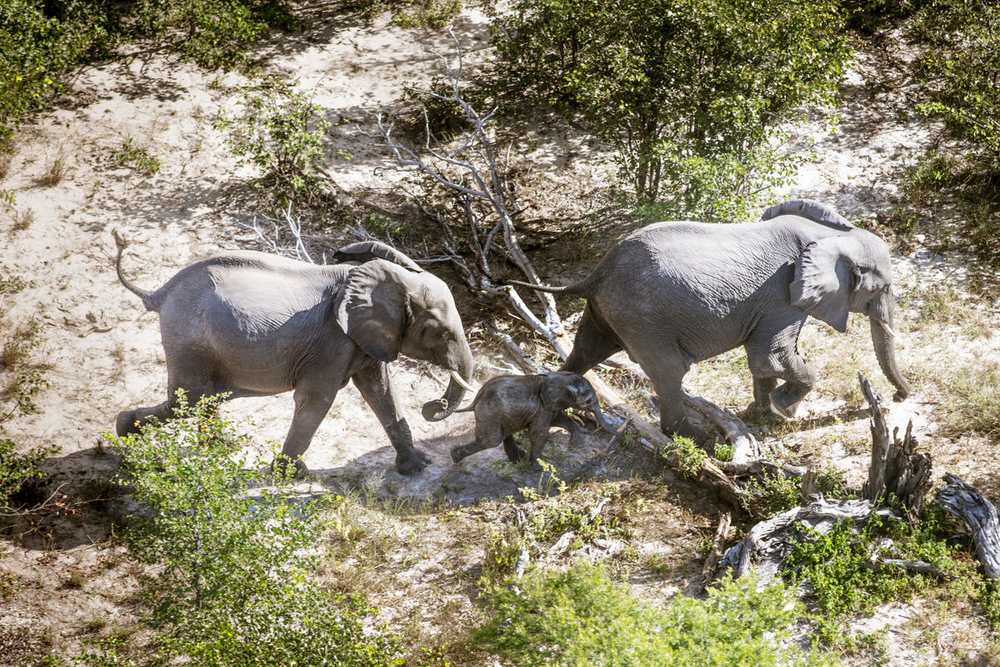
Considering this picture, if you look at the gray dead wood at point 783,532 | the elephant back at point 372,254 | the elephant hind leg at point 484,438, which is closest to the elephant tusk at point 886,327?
the gray dead wood at point 783,532

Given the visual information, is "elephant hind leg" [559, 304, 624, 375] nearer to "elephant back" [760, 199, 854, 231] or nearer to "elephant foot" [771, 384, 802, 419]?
"elephant foot" [771, 384, 802, 419]

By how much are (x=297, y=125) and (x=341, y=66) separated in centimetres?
318

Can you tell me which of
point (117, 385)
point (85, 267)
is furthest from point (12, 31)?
point (117, 385)

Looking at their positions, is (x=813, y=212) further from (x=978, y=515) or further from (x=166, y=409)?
(x=166, y=409)

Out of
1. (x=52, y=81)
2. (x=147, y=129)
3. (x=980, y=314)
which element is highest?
(x=52, y=81)

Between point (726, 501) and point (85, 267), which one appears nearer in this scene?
point (726, 501)

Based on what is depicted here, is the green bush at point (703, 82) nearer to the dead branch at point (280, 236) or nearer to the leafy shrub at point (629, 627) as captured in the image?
the dead branch at point (280, 236)

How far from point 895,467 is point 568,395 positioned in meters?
2.94

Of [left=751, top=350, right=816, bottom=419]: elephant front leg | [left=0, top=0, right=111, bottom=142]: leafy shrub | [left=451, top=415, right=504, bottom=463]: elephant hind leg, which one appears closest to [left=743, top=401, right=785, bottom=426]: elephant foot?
[left=751, top=350, right=816, bottom=419]: elephant front leg

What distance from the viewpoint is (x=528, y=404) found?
8531 mm

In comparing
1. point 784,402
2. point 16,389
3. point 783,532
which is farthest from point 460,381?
point 16,389

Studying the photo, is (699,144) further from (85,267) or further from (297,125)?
(85,267)

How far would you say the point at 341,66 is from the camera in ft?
50.3

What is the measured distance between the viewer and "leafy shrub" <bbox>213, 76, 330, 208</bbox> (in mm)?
12500
